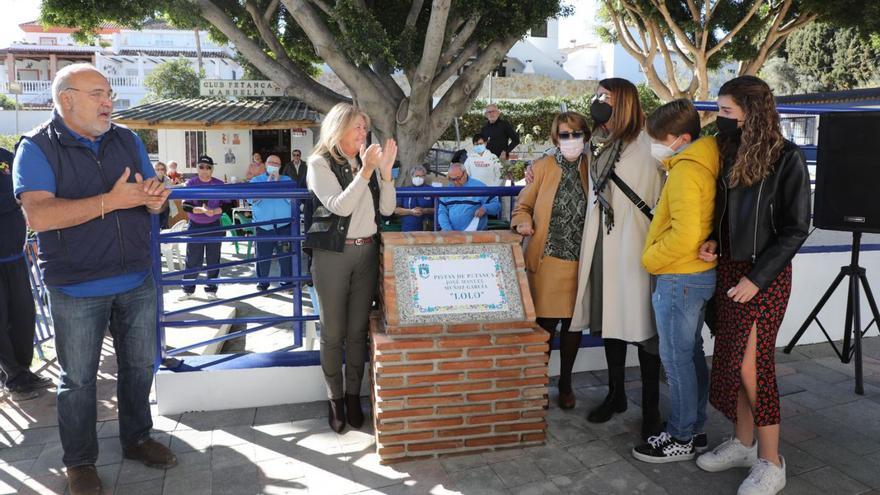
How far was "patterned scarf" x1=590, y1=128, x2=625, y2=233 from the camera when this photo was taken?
3449mm

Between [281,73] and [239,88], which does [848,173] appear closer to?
[281,73]

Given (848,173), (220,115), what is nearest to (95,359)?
(848,173)

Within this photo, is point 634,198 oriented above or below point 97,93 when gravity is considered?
below

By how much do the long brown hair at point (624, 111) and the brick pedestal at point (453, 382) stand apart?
3.45 feet

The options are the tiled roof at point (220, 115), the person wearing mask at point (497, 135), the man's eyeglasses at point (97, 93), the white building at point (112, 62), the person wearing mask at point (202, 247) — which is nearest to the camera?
the man's eyeglasses at point (97, 93)

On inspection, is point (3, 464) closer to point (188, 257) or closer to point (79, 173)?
point (79, 173)

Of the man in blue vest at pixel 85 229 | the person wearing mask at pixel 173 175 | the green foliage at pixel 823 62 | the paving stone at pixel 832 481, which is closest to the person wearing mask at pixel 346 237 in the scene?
the man in blue vest at pixel 85 229

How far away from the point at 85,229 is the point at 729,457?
130 inches

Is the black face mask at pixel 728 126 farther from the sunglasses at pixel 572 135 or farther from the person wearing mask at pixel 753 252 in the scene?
the sunglasses at pixel 572 135

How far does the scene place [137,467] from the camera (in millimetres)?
3256

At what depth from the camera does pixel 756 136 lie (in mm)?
2789

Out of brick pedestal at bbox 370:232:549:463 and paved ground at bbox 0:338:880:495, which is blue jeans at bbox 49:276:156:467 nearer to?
paved ground at bbox 0:338:880:495

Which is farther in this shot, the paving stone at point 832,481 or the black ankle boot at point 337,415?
the black ankle boot at point 337,415

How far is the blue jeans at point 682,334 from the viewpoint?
10.1 feet
